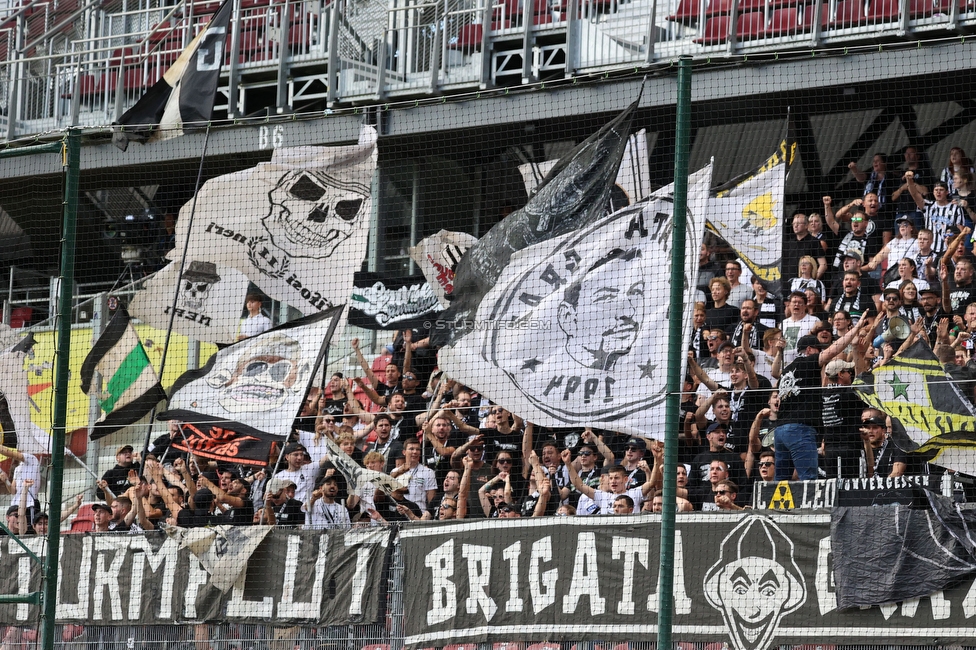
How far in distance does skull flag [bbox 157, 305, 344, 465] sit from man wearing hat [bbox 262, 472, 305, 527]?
34.9 inches

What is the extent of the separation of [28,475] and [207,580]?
1770 millimetres

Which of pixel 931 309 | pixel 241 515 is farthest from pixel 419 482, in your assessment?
pixel 931 309

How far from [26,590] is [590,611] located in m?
4.77

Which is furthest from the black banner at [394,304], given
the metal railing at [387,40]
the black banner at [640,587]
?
the metal railing at [387,40]

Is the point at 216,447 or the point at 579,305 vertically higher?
the point at 579,305

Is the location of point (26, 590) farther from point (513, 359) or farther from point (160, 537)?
point (513, 359)

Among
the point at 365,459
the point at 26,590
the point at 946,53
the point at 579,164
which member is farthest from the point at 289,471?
the point at 946,53

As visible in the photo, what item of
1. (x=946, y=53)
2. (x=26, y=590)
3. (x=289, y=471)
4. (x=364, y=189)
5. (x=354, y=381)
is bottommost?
(x=26, y=590)

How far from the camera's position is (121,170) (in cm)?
1411

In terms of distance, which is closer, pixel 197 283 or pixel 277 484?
pixel 197 283

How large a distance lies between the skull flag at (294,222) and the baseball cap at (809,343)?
131 inches

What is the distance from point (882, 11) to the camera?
40.9 feet

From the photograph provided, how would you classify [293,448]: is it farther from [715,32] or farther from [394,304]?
[715,32]

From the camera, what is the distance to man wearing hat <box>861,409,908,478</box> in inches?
368
